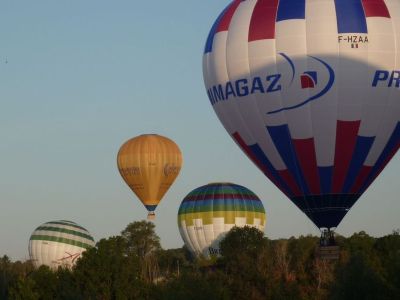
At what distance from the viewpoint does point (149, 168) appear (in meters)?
84.1

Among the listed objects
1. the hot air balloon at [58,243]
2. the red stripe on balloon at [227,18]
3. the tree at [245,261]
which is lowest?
the tree at [245,261]

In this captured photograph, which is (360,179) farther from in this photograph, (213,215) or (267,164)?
(213,215)

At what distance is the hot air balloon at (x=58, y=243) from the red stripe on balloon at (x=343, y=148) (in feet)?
136

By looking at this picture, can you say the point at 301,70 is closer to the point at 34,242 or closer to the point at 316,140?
the point at 316,140

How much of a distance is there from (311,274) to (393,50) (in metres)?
24.1

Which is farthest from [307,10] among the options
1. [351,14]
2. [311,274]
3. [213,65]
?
[311,274]

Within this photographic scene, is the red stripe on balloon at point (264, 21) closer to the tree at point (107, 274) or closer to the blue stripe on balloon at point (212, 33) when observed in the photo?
the blue stripe on balloon at point (212, 33)

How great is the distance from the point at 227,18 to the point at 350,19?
5.96m

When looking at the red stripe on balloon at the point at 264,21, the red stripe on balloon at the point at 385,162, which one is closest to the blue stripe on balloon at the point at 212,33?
the red stripe on balloon at the point at 264,21

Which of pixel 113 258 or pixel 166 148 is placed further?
pixel 166 148

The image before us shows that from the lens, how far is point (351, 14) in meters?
45.4

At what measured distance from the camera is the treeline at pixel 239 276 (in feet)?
127

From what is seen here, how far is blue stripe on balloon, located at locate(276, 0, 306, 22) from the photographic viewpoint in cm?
4541

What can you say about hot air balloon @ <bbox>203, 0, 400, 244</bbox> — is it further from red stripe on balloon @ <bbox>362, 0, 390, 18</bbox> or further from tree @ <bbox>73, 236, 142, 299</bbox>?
tree @ <bbox>73, 236, 142, 299</bbox>
